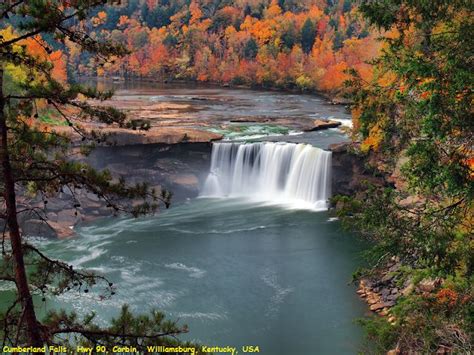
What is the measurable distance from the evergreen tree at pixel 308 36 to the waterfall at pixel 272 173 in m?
56.4

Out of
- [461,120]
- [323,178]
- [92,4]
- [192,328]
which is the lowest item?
[192,328]

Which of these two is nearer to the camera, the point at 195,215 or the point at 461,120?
the point at 461,120

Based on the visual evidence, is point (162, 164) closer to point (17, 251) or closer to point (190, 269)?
point (190, 269)

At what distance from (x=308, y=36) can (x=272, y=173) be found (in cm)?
5863

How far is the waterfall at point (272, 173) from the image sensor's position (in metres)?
31.3

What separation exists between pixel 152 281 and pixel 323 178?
537 inches

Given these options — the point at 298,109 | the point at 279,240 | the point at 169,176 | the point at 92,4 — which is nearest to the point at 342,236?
the point at 279,240

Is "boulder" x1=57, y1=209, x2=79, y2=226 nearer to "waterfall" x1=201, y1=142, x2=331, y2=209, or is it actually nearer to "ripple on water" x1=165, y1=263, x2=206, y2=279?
"ripple on water" x1=165, y1=263, x2=206, y2=279

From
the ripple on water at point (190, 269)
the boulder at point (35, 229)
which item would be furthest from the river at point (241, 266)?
the boulder at point (35, 229)

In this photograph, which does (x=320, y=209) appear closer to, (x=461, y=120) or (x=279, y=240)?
(x=279, y=240)

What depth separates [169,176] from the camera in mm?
33906

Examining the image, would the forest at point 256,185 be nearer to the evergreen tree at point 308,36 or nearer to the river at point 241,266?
the river at point 241,266

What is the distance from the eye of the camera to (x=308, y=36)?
8700 centimetres

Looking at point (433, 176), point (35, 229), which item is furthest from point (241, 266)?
point (433, 176)
